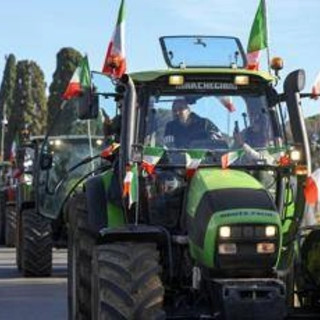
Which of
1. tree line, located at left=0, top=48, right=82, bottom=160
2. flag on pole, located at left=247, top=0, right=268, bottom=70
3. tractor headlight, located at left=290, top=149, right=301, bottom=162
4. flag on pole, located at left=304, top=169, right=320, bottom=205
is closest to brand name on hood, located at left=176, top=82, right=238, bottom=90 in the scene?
tractor headlight, located at left=290, top=149, right=301, bottom=162

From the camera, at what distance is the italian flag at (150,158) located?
7203mm

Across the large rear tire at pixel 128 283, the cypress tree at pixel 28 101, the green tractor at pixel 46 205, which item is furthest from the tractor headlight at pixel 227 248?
the cypress tree at pixel 28 101

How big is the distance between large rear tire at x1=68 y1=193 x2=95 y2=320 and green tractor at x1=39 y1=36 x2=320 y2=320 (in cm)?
2

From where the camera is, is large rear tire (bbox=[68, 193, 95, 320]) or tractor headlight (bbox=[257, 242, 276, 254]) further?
large rear tire (bbox=[68, 193, 95, 320])

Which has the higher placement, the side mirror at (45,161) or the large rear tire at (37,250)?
the side mirror at (45,161)

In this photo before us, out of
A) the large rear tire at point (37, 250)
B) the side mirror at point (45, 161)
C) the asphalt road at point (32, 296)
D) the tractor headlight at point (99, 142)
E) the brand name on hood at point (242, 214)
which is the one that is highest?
the tractor headlight at point (99, 142)

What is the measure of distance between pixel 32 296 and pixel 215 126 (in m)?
5.32

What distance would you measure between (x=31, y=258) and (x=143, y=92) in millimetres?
7115

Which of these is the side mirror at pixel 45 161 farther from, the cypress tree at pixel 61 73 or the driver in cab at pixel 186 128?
the cypress tree at pixel 61 73

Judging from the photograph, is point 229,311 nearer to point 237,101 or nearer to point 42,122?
point 237,101

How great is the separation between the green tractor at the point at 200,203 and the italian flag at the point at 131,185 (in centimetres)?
1

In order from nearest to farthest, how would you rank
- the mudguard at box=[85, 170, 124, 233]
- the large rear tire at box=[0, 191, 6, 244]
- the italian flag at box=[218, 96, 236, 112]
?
the mudguard at box=[85, 170, 124, 233] < the italian flag at box=[218, 96, 236, 112] < the large rear tire at box=[0, 191, 6, 244]

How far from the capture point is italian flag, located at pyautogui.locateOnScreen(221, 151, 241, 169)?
7.19 meters

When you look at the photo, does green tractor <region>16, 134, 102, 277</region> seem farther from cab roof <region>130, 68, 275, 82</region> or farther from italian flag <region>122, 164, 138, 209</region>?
italian flag <region>122, 164, 138, 209</region>
